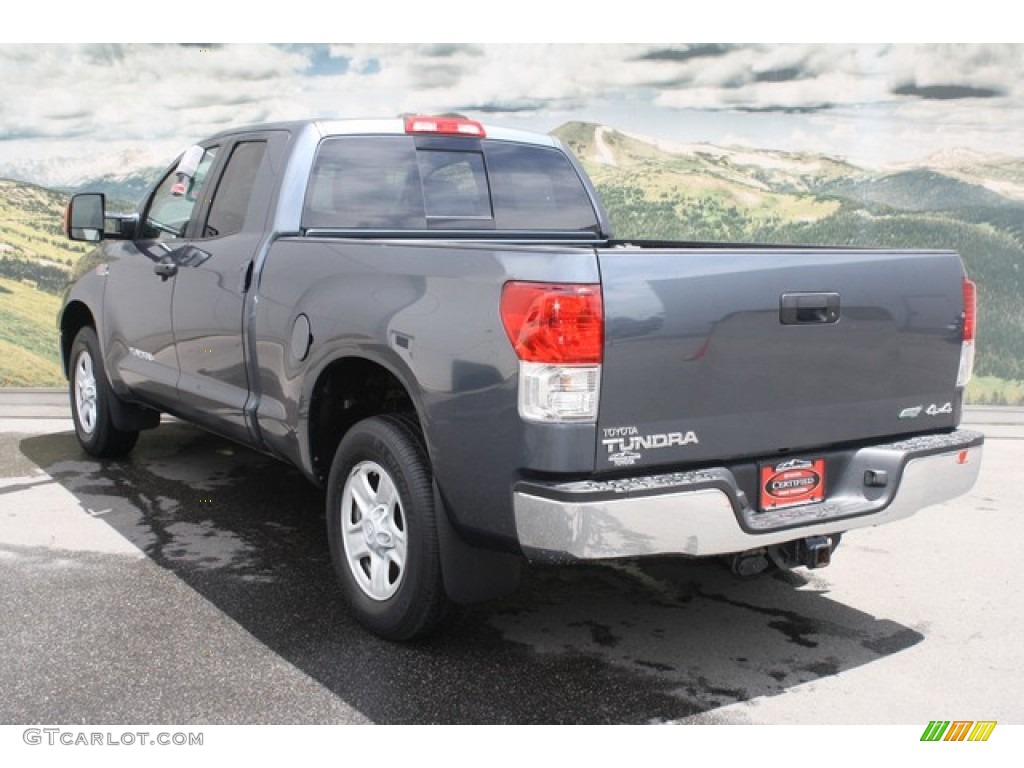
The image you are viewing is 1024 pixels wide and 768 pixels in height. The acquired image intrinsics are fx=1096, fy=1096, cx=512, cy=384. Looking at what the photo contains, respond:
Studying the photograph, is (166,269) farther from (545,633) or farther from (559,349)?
Result: (559,349)

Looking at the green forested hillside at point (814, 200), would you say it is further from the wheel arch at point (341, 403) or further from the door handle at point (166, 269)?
the wheel arch at point (341, 403)

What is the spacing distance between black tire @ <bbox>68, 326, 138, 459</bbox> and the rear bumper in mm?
4190

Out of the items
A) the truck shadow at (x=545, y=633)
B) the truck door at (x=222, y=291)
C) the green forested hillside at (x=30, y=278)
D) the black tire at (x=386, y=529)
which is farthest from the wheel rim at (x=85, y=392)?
the green forested hillside at (x=30, y=278)

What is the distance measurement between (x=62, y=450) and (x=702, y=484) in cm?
550

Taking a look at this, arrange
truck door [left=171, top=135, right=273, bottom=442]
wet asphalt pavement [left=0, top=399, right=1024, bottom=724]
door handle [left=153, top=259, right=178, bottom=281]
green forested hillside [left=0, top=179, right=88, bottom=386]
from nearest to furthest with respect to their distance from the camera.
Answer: wet asphalt pavement [left=0, top=399, right=1024, bottom=724] → truck door [left=171, top=135, right=273, bottom=442] → door handle [left=153, top=259, right=178, bottom=281] → green forested hillside [left=0, top=179, right=88, bottom=386]

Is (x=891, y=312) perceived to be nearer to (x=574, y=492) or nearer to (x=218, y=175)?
(x=574, y=492)

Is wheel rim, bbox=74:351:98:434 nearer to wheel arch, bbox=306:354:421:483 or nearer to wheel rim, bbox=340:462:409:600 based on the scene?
wheel arch, bbox=306:354:421:483

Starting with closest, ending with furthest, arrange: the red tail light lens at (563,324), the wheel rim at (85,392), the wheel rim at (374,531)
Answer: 1. the red tail light lens at (563,324)
2. the wheel rim at (374,531)
3. the wheel rim at (85,392)

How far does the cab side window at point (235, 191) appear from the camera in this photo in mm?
5109

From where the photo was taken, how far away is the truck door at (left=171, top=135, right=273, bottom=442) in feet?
15.9

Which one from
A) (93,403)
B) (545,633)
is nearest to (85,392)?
(93,403)

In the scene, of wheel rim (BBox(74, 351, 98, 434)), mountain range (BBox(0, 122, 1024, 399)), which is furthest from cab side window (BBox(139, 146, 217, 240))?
mountain range (BBox(0, 122, 1024, 399))

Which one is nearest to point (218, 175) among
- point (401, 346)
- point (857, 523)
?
point (401, 346)

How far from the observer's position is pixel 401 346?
3676 millimetres
